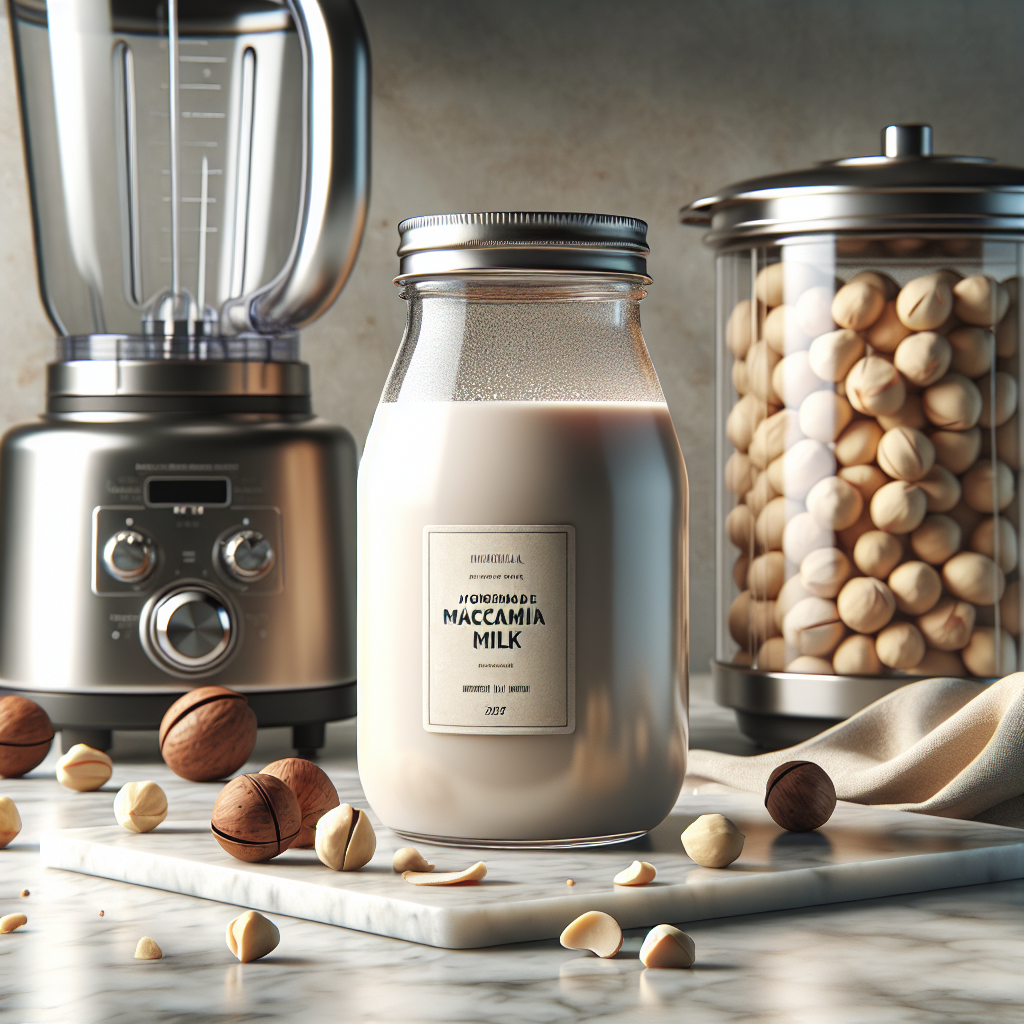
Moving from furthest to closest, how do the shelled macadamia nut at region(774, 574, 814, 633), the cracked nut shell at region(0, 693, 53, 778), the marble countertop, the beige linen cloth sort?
the shelled macadamia nut at region(774, 574, 814, 633), the cracked nut shell at region(0, 693, 53, 778), the beige linen cloth, the marble countertop

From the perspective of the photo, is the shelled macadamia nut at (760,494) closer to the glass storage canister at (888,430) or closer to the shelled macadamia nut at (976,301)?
the glass storage canister at (888,430)

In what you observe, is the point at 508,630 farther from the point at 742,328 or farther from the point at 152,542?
the point at 742,328

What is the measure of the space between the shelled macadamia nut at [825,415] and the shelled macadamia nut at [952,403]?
0.05 meters

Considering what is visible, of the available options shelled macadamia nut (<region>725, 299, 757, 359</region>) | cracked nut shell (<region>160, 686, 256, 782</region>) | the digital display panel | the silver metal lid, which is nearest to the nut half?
the silver metal lid

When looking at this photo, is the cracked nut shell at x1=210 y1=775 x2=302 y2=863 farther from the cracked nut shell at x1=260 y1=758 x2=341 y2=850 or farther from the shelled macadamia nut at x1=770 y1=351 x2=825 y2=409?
the shelled macadamia nut at x1=770 y1=351 x2=825 y2=409

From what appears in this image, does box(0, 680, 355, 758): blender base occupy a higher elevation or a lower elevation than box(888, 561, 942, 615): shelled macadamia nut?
lower

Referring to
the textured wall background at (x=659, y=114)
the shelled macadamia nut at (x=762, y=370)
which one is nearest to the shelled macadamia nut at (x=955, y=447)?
the shelled macadamia nut at (x=762, y=370)

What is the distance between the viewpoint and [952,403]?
2.97 feet

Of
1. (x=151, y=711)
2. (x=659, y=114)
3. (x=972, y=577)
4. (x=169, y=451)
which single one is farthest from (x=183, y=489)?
(x=659, y=114)

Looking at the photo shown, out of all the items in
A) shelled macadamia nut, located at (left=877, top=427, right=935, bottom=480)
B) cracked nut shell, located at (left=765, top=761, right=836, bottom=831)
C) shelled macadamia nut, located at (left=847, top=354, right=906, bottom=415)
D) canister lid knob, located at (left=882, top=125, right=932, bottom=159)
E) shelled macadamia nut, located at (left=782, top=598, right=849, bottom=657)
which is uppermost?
canister lid knob, located at (left=882, top=125, right=932, bottom=159)

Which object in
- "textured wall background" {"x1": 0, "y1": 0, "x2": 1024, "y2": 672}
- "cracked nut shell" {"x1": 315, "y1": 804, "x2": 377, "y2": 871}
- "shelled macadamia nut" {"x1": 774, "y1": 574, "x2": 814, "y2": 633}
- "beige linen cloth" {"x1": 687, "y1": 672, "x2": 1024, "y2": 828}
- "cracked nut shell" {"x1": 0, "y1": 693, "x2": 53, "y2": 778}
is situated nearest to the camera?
"cracked nut shell" {"x1": 315, "y1": 804, "x2": 377, "y2": 871}

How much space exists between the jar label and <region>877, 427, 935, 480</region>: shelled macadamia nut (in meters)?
0.38

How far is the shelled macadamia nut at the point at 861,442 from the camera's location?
0.92 metres

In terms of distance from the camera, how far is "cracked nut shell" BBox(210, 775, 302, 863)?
58 cm
